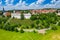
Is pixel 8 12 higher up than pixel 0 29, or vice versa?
pixel 8 12

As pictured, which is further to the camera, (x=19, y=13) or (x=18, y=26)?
(x=19, y=13)

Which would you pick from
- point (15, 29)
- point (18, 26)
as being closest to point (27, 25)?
point (18, 26)

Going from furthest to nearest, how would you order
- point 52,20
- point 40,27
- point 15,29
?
point 52,20 < point 40,27 < point 15,29

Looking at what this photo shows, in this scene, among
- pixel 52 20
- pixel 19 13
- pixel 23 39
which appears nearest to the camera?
pixel 23 39

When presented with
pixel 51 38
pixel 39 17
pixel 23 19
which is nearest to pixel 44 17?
pixel 39 17

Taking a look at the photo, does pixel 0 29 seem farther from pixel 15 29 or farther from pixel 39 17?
pixel 39 17

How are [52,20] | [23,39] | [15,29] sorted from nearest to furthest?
[23,39]
[15,29]
[52,20]

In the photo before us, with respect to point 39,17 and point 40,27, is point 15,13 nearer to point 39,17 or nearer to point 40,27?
Answer: point 39,17

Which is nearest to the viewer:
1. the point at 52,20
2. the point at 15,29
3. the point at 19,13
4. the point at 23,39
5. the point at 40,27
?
the point at 23,39

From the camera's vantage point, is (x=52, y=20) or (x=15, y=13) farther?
(x=15, y=13)
